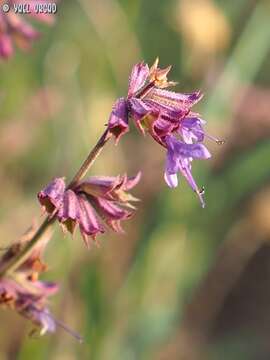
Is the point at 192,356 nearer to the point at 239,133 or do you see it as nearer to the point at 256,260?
the point at 256,260

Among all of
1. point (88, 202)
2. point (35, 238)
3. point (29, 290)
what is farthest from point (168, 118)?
point (29, 290)

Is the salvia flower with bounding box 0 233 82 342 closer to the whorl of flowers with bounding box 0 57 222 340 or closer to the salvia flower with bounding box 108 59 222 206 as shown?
the whorl of flowers with bounding box 0 57 222 340

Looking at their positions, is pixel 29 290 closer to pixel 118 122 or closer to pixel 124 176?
pixel 124 176

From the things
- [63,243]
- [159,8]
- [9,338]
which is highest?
[159,8]

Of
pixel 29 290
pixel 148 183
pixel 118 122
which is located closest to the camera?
pixel 118 122

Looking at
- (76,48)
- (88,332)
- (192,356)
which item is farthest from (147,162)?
(88,332)

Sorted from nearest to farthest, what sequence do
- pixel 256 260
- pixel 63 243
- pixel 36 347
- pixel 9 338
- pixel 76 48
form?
pixel 36 347, pixel 63 243, pixel 9 338, pixel 76 48, pixel 256 260
